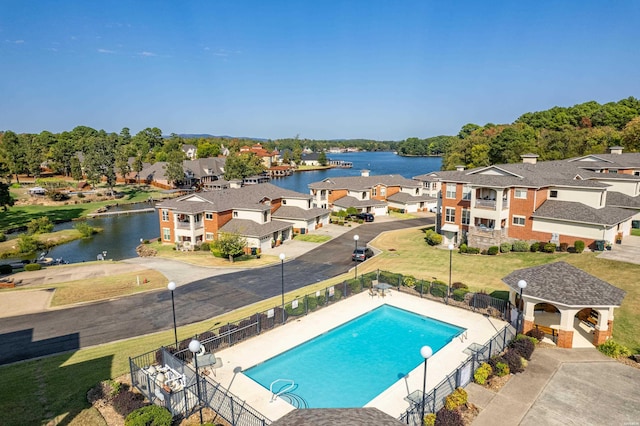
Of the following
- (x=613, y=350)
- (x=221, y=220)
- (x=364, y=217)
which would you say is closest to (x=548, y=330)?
(x=613, y=350)

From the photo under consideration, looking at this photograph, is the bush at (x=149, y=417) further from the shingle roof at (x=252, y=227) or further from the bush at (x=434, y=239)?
the bush at (x=434, y=239)

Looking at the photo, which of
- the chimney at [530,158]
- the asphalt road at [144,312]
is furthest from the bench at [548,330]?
the chimney at [530,158]

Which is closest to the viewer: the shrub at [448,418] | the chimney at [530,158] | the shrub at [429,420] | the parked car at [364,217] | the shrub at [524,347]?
the shrub at [448,418]

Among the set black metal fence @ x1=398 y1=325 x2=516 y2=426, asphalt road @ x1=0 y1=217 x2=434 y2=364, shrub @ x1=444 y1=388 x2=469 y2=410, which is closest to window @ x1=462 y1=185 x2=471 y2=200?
asphalt road @ x1=0 y1=217 x2=434 y2=364

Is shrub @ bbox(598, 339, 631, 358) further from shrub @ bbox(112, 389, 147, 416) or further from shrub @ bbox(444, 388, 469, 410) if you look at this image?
shrub @ bbox(112, 389, 147, 416)

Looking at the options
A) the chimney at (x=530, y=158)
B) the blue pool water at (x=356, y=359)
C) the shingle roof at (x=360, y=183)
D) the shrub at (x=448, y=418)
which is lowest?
the blue pool water at (x=356, y=359)
